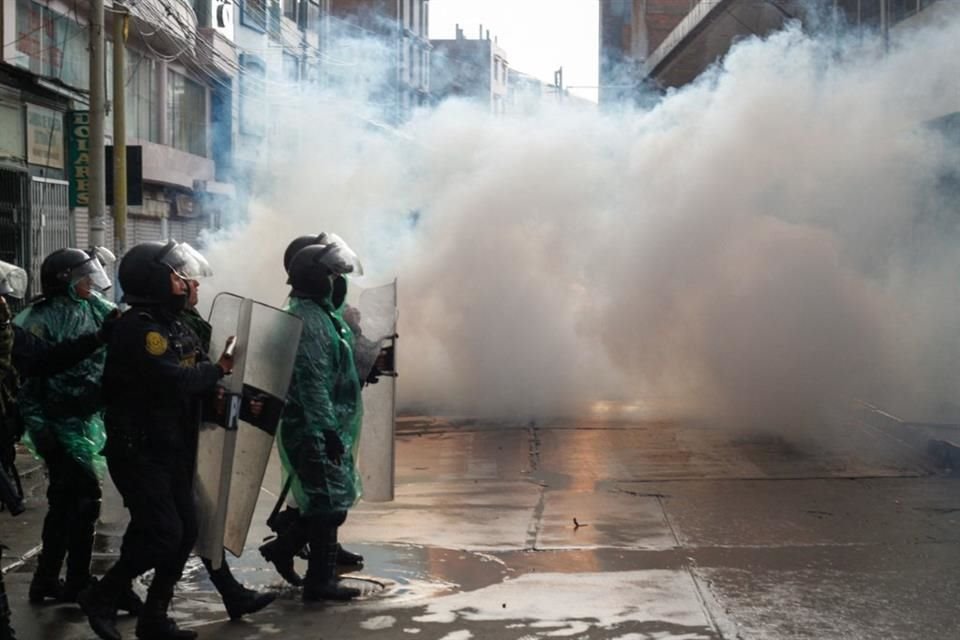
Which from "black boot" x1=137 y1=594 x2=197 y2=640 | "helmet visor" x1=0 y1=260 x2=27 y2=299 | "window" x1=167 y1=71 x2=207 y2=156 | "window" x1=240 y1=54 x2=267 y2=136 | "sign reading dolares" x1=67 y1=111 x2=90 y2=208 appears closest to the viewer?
"black boot" x1=137 y1=594 x2=197 y2=640

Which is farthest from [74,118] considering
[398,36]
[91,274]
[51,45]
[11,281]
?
[398,36]

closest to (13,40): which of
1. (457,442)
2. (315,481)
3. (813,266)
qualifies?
(457,442)

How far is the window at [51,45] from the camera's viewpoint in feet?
60.8

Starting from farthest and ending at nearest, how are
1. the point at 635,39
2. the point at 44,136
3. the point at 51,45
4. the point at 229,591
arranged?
the point at 635,39 → the point at 51,45 → the point at 44,136 → the point at 229,591

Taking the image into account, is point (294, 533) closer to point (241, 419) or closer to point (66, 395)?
point (241, 419)

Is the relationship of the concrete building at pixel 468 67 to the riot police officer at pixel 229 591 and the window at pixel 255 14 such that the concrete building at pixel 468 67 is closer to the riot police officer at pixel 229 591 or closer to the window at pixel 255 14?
the window at pixel 255 14

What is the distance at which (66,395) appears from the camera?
255 inches

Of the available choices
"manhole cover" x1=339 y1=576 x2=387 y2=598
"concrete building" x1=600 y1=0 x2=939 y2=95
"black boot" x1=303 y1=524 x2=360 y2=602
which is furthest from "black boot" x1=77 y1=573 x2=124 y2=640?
"concrete building" x1=600 y1=0 x2=939 y2=95

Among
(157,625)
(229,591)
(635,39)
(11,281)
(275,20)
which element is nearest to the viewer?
(157,625)

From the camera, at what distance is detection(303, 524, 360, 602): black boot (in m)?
6.37

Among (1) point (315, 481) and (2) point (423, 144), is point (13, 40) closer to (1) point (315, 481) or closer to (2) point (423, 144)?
(2) point (423, 144)

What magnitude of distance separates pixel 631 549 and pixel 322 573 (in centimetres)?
188

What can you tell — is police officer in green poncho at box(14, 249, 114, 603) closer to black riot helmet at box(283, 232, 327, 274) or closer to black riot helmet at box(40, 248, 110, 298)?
black riot helmet at box(40, 248, 110, 298)

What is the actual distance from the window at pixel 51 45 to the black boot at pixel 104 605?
1359cm
